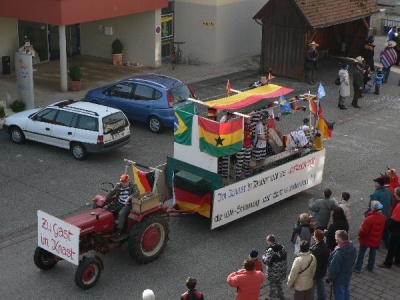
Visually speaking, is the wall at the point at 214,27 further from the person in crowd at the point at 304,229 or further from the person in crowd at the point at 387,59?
the person in crowd at the point at 304,229

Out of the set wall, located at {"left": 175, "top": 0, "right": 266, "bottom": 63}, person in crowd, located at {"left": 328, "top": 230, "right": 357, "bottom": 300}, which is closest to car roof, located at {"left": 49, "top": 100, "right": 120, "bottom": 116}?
person in crowd, located at {"left": 328, "top": 230, "right": 357, "bottom": 300}

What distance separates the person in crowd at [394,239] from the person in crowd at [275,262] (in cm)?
257

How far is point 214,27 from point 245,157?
45.5 feet

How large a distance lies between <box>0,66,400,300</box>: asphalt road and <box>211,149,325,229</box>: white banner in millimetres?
339

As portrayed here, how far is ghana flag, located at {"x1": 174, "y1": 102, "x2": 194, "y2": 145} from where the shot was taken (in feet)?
46.4

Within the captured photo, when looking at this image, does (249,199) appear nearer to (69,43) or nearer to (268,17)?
(268,17)

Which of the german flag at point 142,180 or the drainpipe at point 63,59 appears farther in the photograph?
the drainpipe at point 63,59

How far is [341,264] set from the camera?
1091cm

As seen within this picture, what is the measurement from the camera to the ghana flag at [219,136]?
13727 millimetres

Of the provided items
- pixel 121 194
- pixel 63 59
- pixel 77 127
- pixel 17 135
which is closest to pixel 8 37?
Answer: pixel 63 59

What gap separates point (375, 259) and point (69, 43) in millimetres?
19003

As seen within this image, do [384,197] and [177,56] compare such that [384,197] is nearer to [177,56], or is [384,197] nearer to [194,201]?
[194,201]

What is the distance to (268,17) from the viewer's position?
2622 cm

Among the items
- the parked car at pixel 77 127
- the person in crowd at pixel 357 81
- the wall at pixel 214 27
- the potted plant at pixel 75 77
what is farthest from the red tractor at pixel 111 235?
the wall at pixel 214 27
